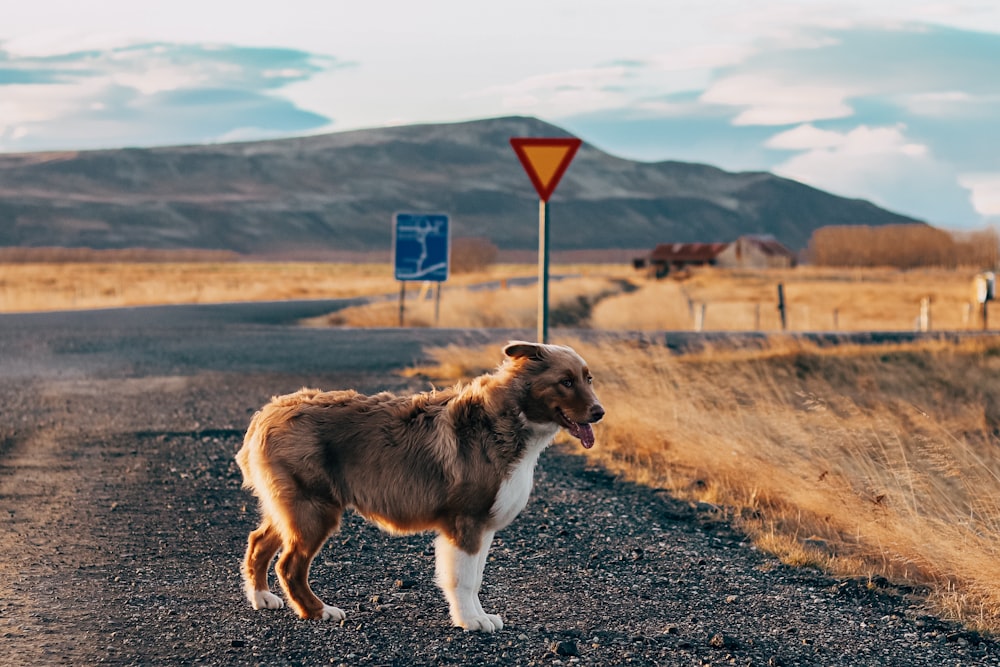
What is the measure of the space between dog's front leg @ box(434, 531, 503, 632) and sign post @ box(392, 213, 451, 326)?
23978mm

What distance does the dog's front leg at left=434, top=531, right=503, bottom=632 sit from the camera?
5520 mm

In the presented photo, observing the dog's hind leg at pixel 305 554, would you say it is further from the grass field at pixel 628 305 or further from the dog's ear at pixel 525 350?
the grass field at pixel 628 305

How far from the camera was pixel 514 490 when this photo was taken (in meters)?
5.52

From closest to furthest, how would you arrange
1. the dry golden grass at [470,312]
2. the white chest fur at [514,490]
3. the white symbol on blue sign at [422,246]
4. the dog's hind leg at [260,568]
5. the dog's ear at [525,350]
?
the white chest fur at [514,490], the dog's ear at [525,350], the dog's hind leg at [260,568], the white symbol on blue sign at [422,246], the dry golden grass at [470,312]

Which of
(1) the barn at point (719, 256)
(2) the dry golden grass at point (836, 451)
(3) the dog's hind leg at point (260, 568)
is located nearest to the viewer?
(3) the dog's hind leg at point (260, 568)

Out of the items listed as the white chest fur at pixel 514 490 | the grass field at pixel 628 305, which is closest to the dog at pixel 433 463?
Result: the white chest fur at pixel 514 490

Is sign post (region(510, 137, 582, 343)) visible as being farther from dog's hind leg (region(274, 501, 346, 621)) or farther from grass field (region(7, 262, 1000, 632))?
dog's hind leg (region(274, 501, 346, 621))

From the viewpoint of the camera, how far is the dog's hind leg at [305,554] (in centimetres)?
553

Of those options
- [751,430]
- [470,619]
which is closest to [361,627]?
[470,619]

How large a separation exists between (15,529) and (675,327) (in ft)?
88.5

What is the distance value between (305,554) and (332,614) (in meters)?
0.40

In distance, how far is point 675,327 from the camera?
33438 millimetres

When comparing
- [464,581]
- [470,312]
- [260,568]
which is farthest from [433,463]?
[470,312]

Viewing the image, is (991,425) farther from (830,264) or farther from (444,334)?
(830,264)
